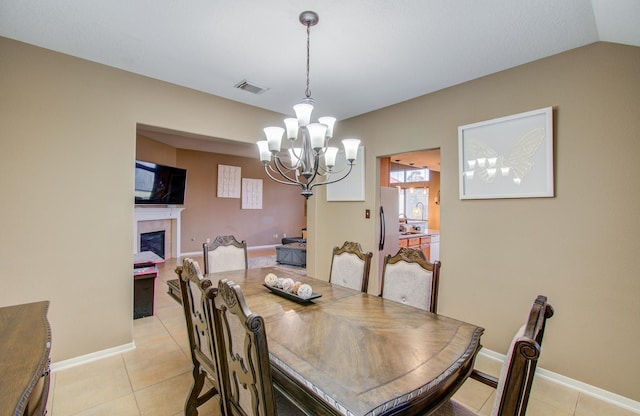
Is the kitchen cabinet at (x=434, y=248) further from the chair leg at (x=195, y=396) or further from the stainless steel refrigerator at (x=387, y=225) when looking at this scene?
the chair leg at (x=195, y=396)

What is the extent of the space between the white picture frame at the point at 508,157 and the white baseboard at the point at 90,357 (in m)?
3.62

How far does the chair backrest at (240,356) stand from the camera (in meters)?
0.95

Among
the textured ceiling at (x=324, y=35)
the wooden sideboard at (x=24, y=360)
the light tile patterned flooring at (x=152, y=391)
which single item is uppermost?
the textured ceiling at (x=324, y=35)

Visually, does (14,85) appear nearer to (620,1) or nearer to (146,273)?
(146,273)

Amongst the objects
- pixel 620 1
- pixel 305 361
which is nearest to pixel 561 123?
pixel 620 1

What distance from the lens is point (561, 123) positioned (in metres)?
2.34

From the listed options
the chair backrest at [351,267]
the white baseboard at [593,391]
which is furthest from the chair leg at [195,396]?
the white baseboard at [593,391]

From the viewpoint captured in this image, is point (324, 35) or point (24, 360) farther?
point (324, 35)

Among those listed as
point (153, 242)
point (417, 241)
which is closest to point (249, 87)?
point (417, 241)

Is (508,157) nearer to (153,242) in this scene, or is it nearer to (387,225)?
(387,225)

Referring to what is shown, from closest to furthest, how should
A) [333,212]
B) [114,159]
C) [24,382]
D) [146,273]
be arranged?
[24,382], [114,159], [146,273], [333,212]

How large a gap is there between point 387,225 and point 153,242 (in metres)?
5.49

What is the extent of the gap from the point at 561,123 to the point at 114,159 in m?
3.93

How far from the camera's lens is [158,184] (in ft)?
19.2
